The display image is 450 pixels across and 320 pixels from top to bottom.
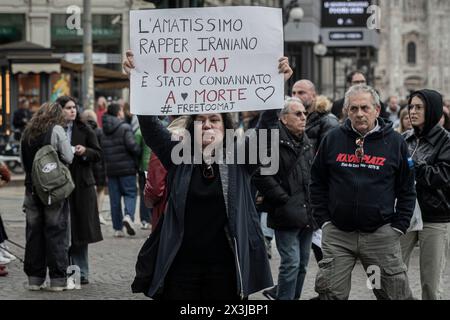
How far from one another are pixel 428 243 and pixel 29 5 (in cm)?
2851

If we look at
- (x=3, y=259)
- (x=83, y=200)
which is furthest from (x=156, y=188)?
(x=3, y=259)

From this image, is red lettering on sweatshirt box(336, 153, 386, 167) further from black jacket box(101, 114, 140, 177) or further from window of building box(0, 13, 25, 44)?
Answer: window of building box(0, 13, 25, 44)

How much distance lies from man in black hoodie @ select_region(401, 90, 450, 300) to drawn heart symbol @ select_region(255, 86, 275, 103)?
6.56 ft

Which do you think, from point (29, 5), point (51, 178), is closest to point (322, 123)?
point (51, 178)

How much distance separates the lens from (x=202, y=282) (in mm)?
5684

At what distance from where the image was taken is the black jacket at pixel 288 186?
8.45 meters

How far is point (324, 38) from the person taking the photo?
137 feet

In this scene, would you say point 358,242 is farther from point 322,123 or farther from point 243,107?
point 322,123

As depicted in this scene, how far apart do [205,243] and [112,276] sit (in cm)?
526

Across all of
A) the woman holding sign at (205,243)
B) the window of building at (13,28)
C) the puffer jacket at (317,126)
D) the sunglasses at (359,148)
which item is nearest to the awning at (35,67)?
the window of building at (13,28)

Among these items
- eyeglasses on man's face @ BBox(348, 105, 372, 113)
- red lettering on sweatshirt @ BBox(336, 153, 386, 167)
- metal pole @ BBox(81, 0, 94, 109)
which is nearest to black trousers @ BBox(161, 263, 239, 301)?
red lettering on sweatshirt @ BBox(336, 153, 386, 167)

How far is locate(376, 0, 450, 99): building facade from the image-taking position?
132875 millimetres

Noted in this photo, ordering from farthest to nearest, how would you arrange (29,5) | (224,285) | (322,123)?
1. (29,5)
2. (322,123)
3. (224,285)
